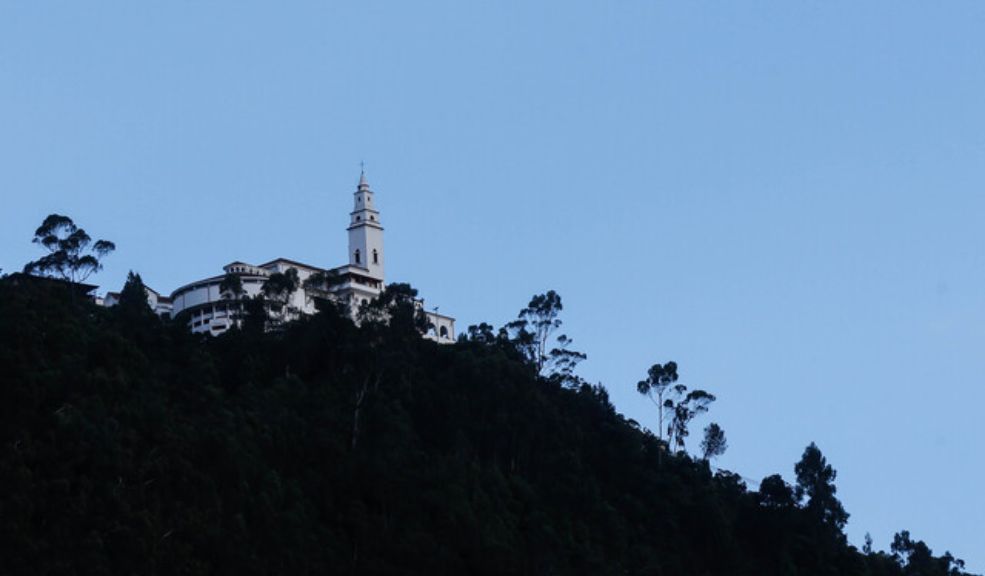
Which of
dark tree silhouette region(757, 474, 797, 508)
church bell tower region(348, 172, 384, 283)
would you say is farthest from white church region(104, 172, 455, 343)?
dark tree silhouette region(757, 474, 797, 508)

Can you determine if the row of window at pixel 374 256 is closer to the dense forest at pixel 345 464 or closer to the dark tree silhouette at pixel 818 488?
the dense forest at pixel 345 464

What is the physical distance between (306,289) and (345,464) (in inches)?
773

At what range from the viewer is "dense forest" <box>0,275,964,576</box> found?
186 ft

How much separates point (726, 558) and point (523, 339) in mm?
17553

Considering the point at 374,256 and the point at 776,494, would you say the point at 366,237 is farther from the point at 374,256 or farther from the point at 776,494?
the point at 776,494

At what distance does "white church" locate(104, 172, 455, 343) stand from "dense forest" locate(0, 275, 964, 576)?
170 inches

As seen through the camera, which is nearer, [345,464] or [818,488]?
[345,464]

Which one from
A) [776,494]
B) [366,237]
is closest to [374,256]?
[366,237]

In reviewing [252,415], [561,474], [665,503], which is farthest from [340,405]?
[665,503]

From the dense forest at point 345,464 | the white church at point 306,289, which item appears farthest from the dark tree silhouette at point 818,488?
the white church at point 306,289

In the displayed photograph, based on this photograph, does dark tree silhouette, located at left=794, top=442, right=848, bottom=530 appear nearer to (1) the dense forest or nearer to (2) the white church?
(1) the dense forest

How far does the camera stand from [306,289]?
282 feet

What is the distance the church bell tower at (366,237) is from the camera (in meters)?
94.4

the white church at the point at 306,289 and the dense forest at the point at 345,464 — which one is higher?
the white church at the point at 306,289
